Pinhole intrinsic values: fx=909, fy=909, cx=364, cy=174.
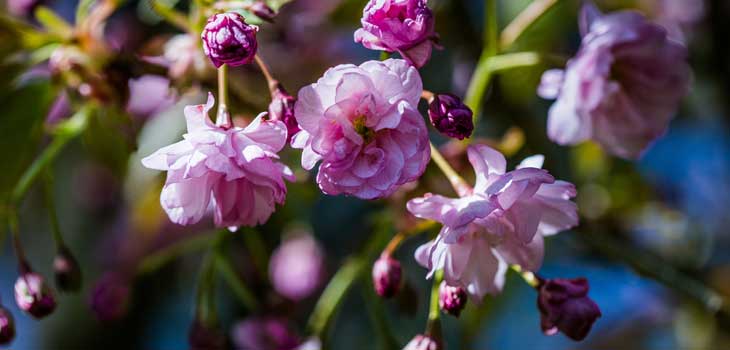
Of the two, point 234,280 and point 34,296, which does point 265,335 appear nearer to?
point 234,280

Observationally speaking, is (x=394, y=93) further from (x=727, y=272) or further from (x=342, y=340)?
(x=727, y=272)

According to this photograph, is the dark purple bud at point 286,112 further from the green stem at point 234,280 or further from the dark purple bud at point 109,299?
the dark purple bud at point 109,299

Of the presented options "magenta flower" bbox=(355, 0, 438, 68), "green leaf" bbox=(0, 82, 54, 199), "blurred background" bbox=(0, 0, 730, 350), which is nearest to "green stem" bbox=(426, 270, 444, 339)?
"blurred background" bbox=(0, 0, 730, 350)

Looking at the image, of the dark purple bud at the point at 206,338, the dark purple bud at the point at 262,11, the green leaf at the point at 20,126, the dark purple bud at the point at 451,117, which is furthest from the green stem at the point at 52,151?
the dark purple bud at the point at 451,117

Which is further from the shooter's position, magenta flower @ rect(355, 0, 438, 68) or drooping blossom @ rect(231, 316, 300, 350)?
drooping blossom @ rect(231, 316, 300, 350)

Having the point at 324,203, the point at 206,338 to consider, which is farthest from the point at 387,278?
the point at 324,203

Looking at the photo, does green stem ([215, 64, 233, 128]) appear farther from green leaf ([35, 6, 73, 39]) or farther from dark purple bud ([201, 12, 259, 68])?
green leaf ([35, 6, 73, 39])
